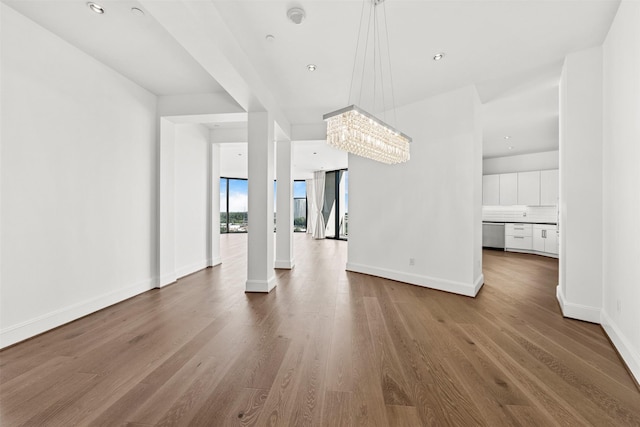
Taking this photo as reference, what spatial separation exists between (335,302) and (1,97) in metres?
3.70

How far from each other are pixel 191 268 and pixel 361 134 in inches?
163

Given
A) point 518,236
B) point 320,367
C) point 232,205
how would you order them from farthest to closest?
point 232,205, point 518,236, point 320,367

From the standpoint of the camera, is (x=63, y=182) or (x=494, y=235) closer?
(x=63, y=182)

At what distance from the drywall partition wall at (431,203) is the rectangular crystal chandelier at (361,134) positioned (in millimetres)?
1382

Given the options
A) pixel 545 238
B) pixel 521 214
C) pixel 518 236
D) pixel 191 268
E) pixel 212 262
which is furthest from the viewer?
pixel 521 214

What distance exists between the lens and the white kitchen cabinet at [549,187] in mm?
6934

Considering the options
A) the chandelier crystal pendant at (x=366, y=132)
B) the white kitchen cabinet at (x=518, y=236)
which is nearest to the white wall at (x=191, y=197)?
the chandelier crystal pendant at (x=366, y=132)

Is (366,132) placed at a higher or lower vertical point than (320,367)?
higher

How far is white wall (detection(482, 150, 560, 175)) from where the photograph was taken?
7184mm

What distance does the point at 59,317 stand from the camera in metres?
2.69

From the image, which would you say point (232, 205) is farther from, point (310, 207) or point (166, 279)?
point (166, 279)

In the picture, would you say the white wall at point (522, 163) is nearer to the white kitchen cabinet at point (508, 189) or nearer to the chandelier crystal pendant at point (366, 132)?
the white kitchen cabinet at point (508, 189)

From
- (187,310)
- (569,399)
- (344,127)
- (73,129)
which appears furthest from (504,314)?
(73,129)

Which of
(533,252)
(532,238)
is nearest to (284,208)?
(532,238)
